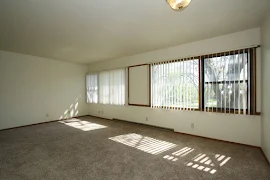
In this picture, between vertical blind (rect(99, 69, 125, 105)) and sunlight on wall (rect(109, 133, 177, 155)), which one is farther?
vertical blind (rect(99, 69, 125, 105))

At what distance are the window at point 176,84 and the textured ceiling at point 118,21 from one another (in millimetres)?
656

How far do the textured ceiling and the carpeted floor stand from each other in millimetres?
2469

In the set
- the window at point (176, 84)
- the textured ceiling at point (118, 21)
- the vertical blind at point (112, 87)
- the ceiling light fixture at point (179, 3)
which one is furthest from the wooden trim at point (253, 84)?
the vertical blind at point (112, 87)

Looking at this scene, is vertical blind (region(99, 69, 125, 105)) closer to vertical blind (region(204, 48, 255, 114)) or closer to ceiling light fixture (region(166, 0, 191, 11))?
vertical blind (region(204, 48, 255, 114))

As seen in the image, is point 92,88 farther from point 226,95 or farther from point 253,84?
point 253,84

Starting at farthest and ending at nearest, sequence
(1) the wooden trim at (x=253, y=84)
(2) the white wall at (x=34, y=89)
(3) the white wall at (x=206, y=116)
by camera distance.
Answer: (2) the white wall at (x=34, y=89), (3) the white wall at (x=206, y=116), (1) the wooden trim at (x=253, y=84)

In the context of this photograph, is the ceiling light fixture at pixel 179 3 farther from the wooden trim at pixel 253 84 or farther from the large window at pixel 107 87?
the large window at pixel 107 87

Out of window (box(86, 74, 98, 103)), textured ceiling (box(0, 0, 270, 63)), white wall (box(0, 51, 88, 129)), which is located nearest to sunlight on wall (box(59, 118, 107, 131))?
white wall (box(0, 51, 88, 129))

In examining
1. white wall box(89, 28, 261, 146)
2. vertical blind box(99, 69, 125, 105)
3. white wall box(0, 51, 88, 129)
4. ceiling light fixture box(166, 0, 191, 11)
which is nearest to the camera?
ceiling light fixture box(166, 0, 191, 11)

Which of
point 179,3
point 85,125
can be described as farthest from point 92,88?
point 179,3

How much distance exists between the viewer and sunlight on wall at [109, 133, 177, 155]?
287 cm

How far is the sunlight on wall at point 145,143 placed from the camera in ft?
9.43

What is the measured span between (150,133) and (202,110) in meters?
1.49

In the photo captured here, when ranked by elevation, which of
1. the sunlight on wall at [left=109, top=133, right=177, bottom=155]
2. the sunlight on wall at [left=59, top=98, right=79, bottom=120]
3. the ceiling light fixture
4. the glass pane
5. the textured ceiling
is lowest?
the sunlight on wall at [left=109, top=133, right=177, bottom=155]
